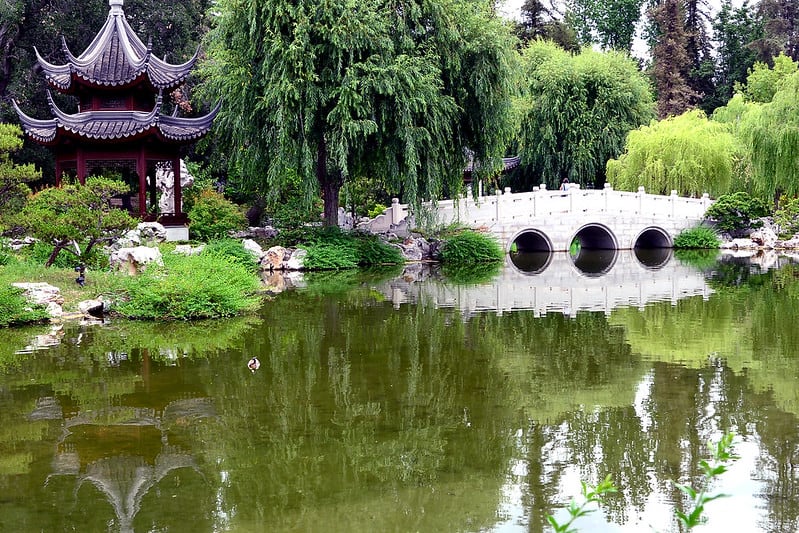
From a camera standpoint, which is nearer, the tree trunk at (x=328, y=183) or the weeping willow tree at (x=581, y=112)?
the tree trunk at (x=328, y=183)

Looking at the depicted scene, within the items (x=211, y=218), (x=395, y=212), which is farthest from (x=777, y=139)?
(x=211, y=218)

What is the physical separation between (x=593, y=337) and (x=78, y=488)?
5.70 metres

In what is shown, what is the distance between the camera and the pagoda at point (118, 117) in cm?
1565

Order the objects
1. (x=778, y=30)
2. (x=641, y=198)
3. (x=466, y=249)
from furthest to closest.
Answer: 1. (x=778, y=30)
2. (x=641, y=198)
3. (x=466, y=249)

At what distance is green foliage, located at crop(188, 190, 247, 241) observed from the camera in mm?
17078

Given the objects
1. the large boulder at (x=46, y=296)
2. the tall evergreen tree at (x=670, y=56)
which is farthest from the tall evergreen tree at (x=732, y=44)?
the large boulder at (x=46, y=296)

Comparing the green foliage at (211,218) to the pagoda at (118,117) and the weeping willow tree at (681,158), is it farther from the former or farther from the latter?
the weeping willow tree at (681,158)

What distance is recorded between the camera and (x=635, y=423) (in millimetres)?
5477

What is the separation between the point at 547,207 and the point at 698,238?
4.51 metres

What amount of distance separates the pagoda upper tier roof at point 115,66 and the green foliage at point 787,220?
1552 centimetres

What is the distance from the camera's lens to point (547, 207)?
21.4 m

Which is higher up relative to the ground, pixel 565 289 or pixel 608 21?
pixel 608 21

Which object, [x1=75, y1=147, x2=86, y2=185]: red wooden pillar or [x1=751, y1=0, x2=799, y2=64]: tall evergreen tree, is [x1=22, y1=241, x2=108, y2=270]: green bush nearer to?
[x1=75, y1=147, x2=86, y2=185]: red wooden pillar

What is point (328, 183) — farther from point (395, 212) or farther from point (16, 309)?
point (16, 309)
